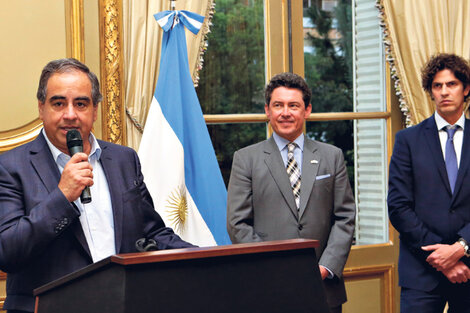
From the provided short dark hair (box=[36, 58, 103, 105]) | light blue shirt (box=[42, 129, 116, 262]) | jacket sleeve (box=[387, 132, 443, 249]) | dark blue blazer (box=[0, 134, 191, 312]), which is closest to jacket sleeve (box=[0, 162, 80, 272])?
dark blue blazer (box=[0, 134, 191, 312])

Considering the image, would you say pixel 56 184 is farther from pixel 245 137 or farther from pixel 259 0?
pixel 259 0

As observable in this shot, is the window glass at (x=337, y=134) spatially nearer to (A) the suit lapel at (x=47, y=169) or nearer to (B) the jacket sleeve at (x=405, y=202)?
(B) the jacket sleeve at (x=405, y=202)

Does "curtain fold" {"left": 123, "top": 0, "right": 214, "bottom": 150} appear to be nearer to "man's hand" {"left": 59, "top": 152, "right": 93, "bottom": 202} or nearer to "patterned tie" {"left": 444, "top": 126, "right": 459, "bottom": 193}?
"patterned tie" {"left": 444, "top": 126, "right": 459, "bottom": 193}

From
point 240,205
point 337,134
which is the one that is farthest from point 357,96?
point 240,205

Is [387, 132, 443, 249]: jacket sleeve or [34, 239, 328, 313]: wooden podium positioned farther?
[387, 132, 443, 249]: jacket sleeve

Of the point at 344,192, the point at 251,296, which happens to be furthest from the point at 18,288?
the point at 344,192

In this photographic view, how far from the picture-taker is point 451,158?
9.56ft

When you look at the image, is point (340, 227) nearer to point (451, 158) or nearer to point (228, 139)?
point (451, 158)

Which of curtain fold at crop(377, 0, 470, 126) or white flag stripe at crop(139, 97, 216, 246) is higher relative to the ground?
curtain fold at crop(377, 0, 470, 126)

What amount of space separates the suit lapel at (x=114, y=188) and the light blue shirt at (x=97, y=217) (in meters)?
0.02

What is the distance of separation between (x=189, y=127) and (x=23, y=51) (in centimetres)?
94

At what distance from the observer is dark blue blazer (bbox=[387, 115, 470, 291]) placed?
2811 millimetres

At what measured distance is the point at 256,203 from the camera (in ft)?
8.77

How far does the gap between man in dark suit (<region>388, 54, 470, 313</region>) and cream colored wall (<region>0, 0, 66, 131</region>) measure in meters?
1.87
